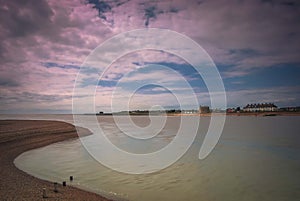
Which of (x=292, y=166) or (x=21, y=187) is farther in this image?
(x=292, y=166)

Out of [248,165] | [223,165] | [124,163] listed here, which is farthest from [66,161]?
[248,165]

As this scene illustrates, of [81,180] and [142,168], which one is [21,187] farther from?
[142,168]

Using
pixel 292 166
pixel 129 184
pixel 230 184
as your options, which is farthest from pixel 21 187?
pixel 292 166

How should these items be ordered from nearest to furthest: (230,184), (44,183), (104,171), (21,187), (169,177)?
1. (21,187)
2. (44,183)
3. (230,184)
4. (169,177)
5. (104,171)

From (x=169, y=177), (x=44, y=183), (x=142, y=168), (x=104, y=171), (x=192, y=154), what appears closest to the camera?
(x=44, y=183)

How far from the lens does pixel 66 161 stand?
22.2 m

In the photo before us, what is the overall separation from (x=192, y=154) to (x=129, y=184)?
12167 mm

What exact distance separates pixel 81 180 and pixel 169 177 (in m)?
5.93

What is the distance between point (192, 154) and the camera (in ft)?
85.0

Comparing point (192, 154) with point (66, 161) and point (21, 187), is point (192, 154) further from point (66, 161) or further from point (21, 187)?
point (21, 187)

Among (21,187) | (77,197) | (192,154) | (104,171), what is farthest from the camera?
(192,154)

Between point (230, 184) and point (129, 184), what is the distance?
20.7 feet

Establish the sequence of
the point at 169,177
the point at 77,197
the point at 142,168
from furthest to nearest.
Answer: the point at 142,168
the point at 169,177
the point at 77,197

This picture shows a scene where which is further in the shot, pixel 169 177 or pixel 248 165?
pixel 248 165
